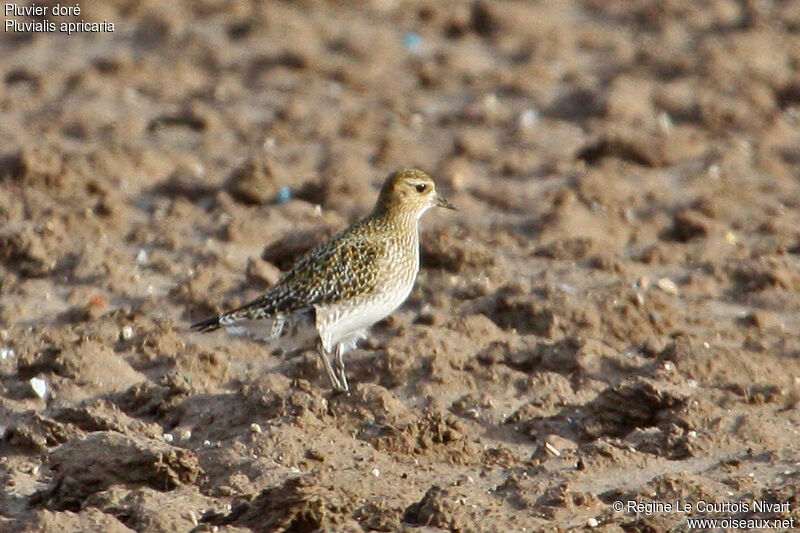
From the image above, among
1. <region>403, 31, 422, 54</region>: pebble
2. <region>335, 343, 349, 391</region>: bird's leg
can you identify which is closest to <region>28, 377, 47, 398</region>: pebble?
<region>335, 343, 349, 391</region>: bird's leg

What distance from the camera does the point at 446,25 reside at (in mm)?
17406

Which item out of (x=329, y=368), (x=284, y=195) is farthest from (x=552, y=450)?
(x=284, y=195)

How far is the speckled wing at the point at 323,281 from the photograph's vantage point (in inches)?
364

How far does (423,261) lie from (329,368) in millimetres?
2382

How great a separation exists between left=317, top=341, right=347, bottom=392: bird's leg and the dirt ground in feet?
0.55

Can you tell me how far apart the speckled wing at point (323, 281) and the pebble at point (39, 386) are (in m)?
1.09

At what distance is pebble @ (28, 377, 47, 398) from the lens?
29.3 ft

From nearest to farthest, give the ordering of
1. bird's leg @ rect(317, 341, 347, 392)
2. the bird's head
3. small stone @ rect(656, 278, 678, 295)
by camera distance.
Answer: bird's leg @ rect(317, 341, 347, 392) → the bird's head → small stone @ rect(656, 278, 678, 295)

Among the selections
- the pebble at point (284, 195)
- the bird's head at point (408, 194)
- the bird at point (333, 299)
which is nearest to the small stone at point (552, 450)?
the bird at point (333, 299)

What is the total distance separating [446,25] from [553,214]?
571 cm

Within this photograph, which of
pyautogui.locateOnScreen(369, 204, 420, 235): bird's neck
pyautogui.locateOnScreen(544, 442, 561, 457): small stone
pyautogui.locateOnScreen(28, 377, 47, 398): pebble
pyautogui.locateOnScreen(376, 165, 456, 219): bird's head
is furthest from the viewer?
→ pyautogui.locateOnScreen(376, 165, 456, 219): bird's head

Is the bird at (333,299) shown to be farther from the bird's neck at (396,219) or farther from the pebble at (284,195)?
the pebble at (284,195)

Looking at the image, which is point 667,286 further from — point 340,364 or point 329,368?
point 329,368

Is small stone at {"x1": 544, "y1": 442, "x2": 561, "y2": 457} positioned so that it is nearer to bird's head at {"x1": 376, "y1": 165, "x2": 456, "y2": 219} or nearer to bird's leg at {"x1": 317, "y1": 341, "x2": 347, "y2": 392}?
bird's leg at {"x1": 317, "y1": 341, "x2": 347, "y2": 392}
